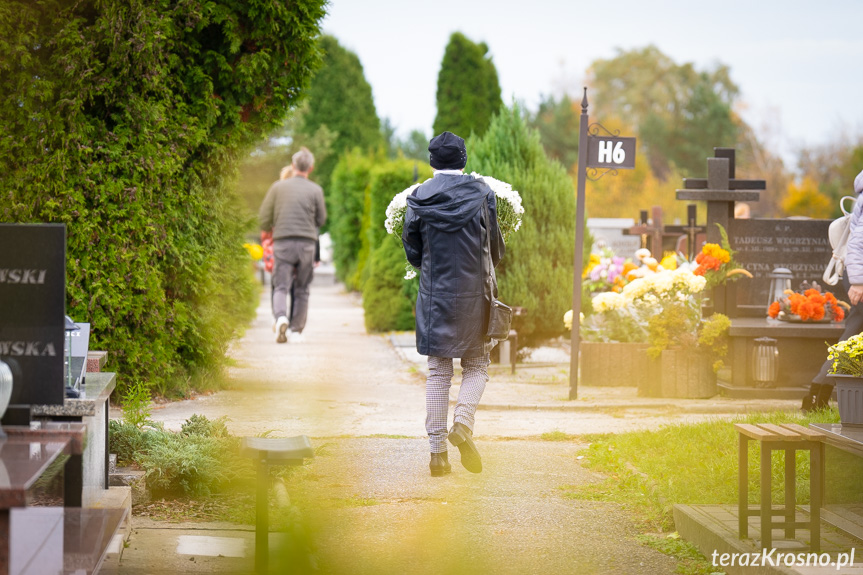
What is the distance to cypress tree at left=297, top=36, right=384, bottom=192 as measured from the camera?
Result: 1560 inches

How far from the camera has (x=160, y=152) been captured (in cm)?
794

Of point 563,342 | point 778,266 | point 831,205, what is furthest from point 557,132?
point 778,266

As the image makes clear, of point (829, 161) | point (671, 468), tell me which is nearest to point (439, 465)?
point (671, 468)

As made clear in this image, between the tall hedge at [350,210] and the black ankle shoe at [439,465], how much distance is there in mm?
18011

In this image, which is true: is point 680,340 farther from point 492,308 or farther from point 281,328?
point 281,328

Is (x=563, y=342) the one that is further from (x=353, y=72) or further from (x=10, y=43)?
(x=353, y=72)

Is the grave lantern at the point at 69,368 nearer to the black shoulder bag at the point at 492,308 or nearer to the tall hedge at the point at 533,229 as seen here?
the black shoulder bag at the point at 492,308

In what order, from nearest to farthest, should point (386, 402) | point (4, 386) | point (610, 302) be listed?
point (4, 386) → point (386, 402) → point (610, 302)

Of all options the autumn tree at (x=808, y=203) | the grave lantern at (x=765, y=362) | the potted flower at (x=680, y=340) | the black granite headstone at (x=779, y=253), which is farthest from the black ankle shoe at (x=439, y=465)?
the autumn tree at (x=808, y=203)

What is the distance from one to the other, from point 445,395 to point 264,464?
262 centimetres

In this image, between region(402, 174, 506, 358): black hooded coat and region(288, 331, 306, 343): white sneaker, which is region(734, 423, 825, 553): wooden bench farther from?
region(288, 331, 306, 343): white sneaker

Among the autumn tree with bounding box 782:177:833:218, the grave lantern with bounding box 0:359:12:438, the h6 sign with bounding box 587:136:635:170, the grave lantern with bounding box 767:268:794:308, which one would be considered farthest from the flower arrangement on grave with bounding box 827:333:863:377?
the autumn tree with bounding box 782:177:833:218

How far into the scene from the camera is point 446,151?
6.41 meters

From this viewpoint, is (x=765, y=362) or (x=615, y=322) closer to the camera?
(x=765, y=362)
